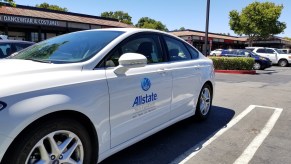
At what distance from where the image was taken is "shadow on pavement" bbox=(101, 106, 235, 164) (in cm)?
356

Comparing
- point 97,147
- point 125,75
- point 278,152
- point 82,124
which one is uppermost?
point 125,75

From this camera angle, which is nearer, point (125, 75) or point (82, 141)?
point (82, 141)

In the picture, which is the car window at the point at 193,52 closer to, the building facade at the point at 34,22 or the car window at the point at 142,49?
the car window at the point at 142,49

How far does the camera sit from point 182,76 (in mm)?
4199

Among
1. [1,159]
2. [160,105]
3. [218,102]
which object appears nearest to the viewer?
[1,159]

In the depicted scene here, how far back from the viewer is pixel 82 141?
2674 millimetres

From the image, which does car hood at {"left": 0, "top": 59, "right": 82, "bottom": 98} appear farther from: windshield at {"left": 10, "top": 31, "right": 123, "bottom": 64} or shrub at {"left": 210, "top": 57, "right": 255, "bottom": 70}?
shrub at {"left": 210, "top": 57, "right": 255, "bottom": 70}

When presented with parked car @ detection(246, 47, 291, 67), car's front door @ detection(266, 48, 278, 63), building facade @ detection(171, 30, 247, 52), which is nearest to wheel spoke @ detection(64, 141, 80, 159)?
parked car @ detection(246, 47, 291, 67)

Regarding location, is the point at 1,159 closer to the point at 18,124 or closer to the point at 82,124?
the point at 18,124

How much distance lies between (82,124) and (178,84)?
1.78m

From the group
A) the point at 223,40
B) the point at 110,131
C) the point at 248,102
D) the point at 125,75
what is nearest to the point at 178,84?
the point at 125,75

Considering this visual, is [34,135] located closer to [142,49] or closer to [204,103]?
[142,49]

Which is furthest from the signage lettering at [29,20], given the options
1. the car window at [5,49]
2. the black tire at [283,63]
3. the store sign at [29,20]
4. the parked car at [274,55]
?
the black tire at [283,63]

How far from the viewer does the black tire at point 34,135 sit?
213 cm
